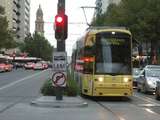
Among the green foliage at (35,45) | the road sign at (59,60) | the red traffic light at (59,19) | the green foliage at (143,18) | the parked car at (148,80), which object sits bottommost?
the parked car at (148,80)

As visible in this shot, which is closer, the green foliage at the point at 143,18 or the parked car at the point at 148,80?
the parked car at the point at 148,80

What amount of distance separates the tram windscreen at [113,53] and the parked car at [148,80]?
22.0 ft

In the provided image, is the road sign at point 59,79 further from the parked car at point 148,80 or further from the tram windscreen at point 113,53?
the parked car at point 148,80

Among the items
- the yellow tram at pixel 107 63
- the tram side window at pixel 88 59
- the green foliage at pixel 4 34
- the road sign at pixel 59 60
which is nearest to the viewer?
the road sign at pixel 59 60

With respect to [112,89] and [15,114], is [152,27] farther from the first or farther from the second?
[15,114]

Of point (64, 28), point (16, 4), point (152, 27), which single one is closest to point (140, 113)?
point (64, 28)

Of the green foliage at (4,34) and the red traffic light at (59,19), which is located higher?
the green foliage at (4,34)

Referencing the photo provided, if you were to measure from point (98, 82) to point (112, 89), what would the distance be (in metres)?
0.72

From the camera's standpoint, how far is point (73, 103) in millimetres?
22969

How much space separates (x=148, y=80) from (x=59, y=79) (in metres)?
11.4

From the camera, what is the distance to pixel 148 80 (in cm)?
3444

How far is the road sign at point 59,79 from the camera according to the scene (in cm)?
2406

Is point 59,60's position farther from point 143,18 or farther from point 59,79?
point 143,18

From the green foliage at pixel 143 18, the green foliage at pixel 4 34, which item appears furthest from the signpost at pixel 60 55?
the green foliage at pixel 4 34
